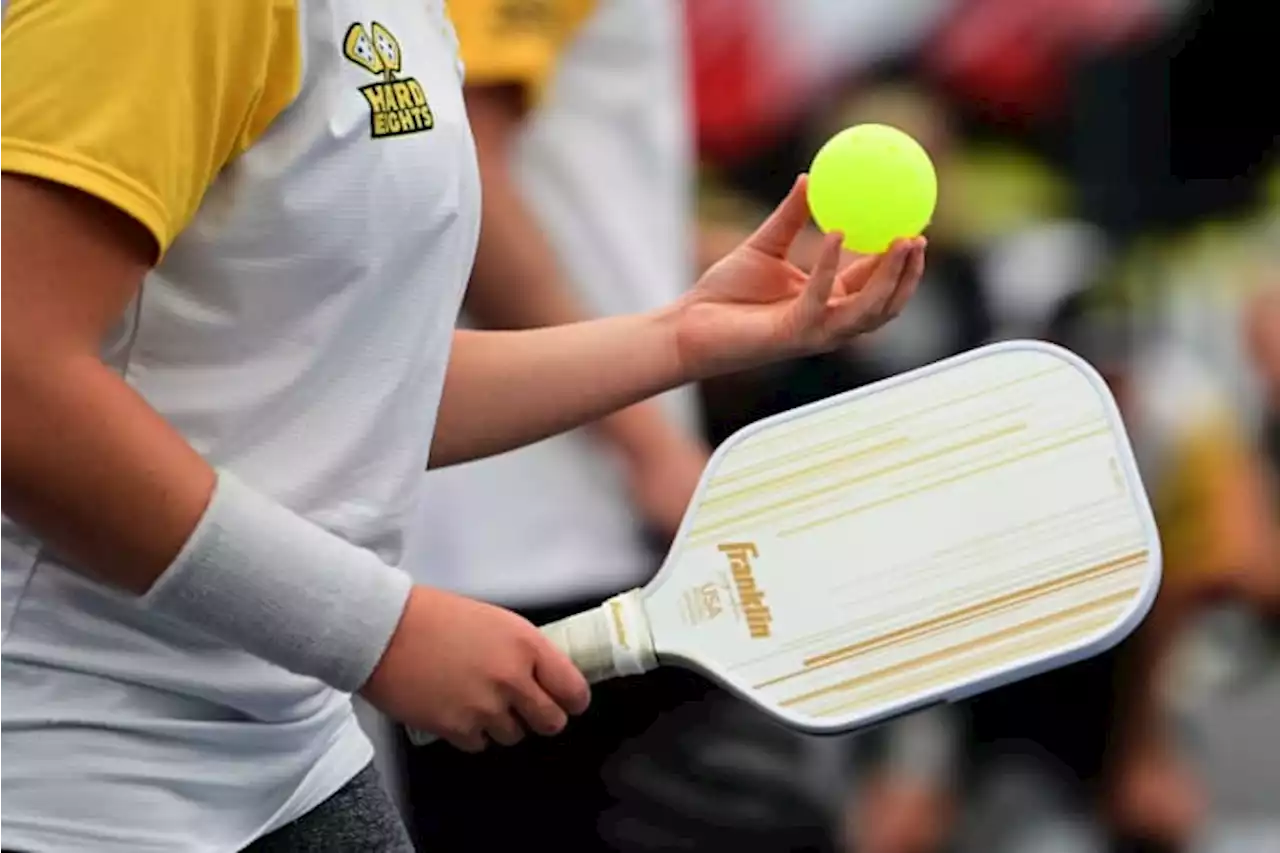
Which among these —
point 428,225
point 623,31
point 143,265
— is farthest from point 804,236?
point 143,265

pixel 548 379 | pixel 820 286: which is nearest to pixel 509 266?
pixel 548 379

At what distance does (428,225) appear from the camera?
0.80 meters

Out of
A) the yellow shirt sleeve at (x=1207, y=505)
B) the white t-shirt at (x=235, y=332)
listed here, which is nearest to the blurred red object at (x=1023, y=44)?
the yellow shirt sleeve at (x=1207, y=505)

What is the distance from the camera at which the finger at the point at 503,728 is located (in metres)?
0.79

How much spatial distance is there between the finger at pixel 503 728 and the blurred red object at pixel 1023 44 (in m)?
1.38

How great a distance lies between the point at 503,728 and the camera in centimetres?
79

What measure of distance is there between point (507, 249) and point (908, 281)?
0.48 metres

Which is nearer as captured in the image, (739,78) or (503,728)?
(503,728)

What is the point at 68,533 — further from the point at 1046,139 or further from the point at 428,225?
the point at 1046,139

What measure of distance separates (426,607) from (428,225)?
154mm

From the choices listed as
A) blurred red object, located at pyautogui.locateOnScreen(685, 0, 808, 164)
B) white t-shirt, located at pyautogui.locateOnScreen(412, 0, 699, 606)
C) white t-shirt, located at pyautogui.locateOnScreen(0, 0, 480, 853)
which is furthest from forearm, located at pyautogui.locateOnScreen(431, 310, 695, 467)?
blurred red object, located at pyautogui.locateOnScreen(685, 0, 808, 164)

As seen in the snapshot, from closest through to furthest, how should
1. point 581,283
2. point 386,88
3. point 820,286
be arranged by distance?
point 386,88, point 820,286, point 581,283

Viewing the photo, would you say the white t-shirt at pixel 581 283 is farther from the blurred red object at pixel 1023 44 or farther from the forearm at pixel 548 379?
the blurred red object at pixel 1023 44

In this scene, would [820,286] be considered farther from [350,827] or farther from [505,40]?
[505,40]
